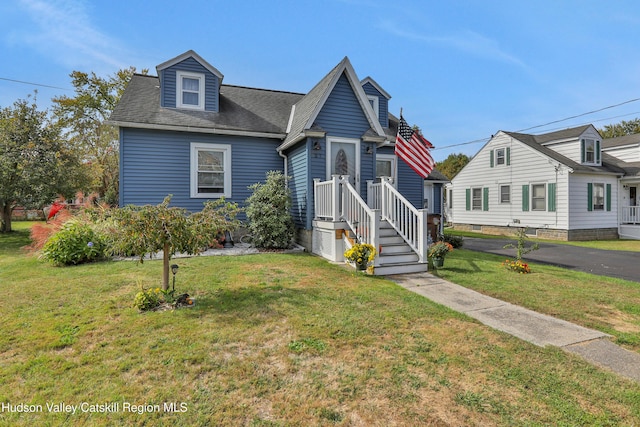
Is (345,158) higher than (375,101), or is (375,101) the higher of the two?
(375,101)

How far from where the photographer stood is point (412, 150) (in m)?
9.55

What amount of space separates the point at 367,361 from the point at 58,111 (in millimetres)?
29675

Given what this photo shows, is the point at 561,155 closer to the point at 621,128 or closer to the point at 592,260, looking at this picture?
the point at 592,260

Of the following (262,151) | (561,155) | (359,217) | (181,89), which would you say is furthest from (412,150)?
(561,155)

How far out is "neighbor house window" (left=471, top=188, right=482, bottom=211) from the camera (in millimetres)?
20603

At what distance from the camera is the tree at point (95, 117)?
22766 millimetres

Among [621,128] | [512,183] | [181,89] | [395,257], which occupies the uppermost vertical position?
[621,128]

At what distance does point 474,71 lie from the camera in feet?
50.3

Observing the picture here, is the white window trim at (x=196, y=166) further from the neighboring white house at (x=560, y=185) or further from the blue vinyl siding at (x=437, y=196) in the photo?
the neighboring white house at (x=560, y=185)

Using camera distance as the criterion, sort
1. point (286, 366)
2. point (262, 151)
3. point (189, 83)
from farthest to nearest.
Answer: point (262, 151) < point (189, 83) < point (286, 366)

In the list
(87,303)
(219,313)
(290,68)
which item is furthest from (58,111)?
(219,313)

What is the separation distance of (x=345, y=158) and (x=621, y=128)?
47217 mm

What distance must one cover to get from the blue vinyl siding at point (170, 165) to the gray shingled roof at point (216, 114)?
15.1 inches

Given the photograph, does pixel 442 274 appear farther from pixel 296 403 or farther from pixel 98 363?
pixel 98 363
